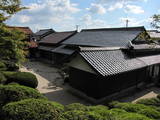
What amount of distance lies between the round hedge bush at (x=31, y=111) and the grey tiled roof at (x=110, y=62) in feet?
18.5

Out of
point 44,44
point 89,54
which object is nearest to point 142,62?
point 89,54

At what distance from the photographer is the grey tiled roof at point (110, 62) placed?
932 cm

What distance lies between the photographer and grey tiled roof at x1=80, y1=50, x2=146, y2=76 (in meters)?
9.32

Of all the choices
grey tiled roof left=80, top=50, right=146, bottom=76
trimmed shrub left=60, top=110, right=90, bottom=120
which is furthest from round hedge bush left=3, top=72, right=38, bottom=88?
trimmed shrub left=60, top=110, right=90, bottom=120

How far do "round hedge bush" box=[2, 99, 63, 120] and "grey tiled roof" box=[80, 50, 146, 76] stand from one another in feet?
18.5

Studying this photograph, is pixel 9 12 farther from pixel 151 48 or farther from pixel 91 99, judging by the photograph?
pixel 151 48

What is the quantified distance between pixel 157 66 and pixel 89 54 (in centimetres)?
924

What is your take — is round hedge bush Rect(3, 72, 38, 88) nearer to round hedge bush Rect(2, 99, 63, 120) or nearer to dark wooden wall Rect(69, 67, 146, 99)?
dark wooden wall Rect(69, 67, 146, 99)

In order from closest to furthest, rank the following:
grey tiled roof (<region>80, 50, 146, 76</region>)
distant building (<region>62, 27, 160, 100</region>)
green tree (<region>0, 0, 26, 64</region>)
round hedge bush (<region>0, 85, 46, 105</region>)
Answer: round hedge bush (<region>0, 85, 46, 105</region>) < green tree (<region>0, 0, 26, 64</region>) < grey tiled roof (<region>80, 50, 146, 76</region>) < distant building (<region>62, 27, 160, 100</region>)

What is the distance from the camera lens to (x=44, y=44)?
101 feet

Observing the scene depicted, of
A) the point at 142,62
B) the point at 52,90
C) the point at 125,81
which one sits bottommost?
the point at 52,90

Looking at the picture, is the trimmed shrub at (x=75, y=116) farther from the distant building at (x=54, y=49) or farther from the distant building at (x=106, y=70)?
the distant building at (x=54, y=49)

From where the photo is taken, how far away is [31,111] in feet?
11.3

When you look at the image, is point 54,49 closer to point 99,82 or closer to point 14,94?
point 99,82
